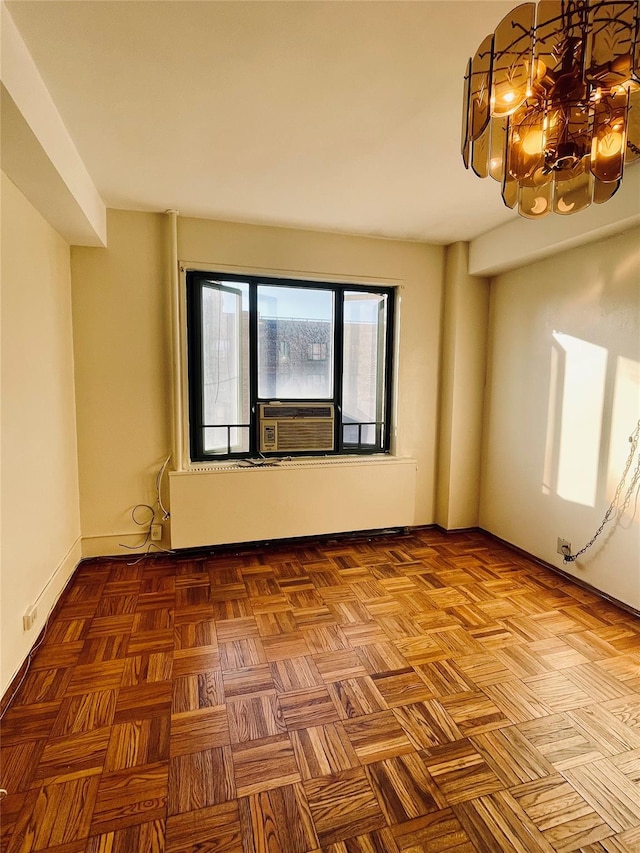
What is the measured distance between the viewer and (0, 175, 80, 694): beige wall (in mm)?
1902

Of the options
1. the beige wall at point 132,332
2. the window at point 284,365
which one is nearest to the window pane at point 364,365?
the window at point 284,365

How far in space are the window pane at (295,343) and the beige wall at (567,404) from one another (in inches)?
58.3

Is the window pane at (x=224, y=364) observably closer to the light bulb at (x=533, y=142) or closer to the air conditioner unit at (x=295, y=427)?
the air conditioner unit at (x=295, y=427)

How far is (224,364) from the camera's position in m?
3.39

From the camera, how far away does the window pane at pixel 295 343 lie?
347cm

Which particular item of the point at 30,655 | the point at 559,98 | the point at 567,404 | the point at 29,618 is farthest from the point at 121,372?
the point at 567,404

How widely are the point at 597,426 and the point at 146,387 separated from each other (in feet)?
10.3

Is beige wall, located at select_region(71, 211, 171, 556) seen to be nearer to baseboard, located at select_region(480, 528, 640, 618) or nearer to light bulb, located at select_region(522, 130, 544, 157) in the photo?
light bulb, located at select_region(522, 130, 544, 157)

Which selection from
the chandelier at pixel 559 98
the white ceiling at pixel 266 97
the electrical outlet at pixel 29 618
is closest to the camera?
the chandelier at pixel 559 98

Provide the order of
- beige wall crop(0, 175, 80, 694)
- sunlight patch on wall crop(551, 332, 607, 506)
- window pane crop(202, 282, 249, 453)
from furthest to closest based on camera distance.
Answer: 1. window pane crop(202, 282, 249, 453)
2. sunlight patch on wall crop(551, 332, 607, 506)
3. beige wall crop(0, 175, 80, 694)

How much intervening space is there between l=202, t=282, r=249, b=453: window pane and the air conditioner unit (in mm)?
185

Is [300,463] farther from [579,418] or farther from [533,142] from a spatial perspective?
[533,142]

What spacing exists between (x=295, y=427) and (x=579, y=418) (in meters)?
2.08

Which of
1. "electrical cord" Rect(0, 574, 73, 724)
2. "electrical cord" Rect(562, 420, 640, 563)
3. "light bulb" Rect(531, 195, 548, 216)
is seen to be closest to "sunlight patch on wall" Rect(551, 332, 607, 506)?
"electrical cord" Rect(562, 420, 640, 563)
